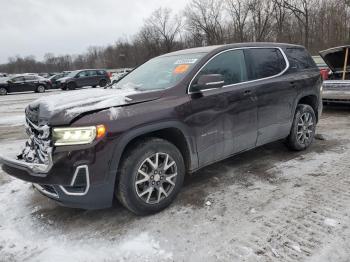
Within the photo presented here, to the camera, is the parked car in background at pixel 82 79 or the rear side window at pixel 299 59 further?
the parked car in background at pixel 82 79

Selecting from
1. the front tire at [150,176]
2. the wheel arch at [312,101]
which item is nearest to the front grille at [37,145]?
the front tire at [150,176]

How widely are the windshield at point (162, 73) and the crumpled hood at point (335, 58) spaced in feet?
18.0

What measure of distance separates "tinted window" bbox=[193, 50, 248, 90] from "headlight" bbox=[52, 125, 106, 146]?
1548mm

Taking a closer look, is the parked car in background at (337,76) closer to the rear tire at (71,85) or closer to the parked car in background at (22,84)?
the rear tire at (71,85)

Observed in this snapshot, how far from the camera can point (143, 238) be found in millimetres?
2902

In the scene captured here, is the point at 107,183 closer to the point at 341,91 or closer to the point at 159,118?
the point at 159,118

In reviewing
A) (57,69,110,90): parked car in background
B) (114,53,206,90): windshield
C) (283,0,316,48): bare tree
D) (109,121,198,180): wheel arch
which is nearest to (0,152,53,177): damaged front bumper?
(109,121,198,180): wheel arch

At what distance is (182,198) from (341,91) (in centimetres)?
630

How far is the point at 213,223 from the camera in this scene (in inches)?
121

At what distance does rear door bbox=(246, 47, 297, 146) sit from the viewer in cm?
429

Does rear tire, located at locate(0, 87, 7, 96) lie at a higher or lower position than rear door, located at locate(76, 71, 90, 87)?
lower

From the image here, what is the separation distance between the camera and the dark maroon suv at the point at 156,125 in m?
2.83

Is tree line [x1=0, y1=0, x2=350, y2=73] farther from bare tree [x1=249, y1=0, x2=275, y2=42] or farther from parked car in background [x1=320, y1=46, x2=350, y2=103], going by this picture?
parked car in background [x1=320, y1=46, x2=350, y2=103]

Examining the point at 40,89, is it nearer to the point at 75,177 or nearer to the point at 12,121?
the point at 12,121
